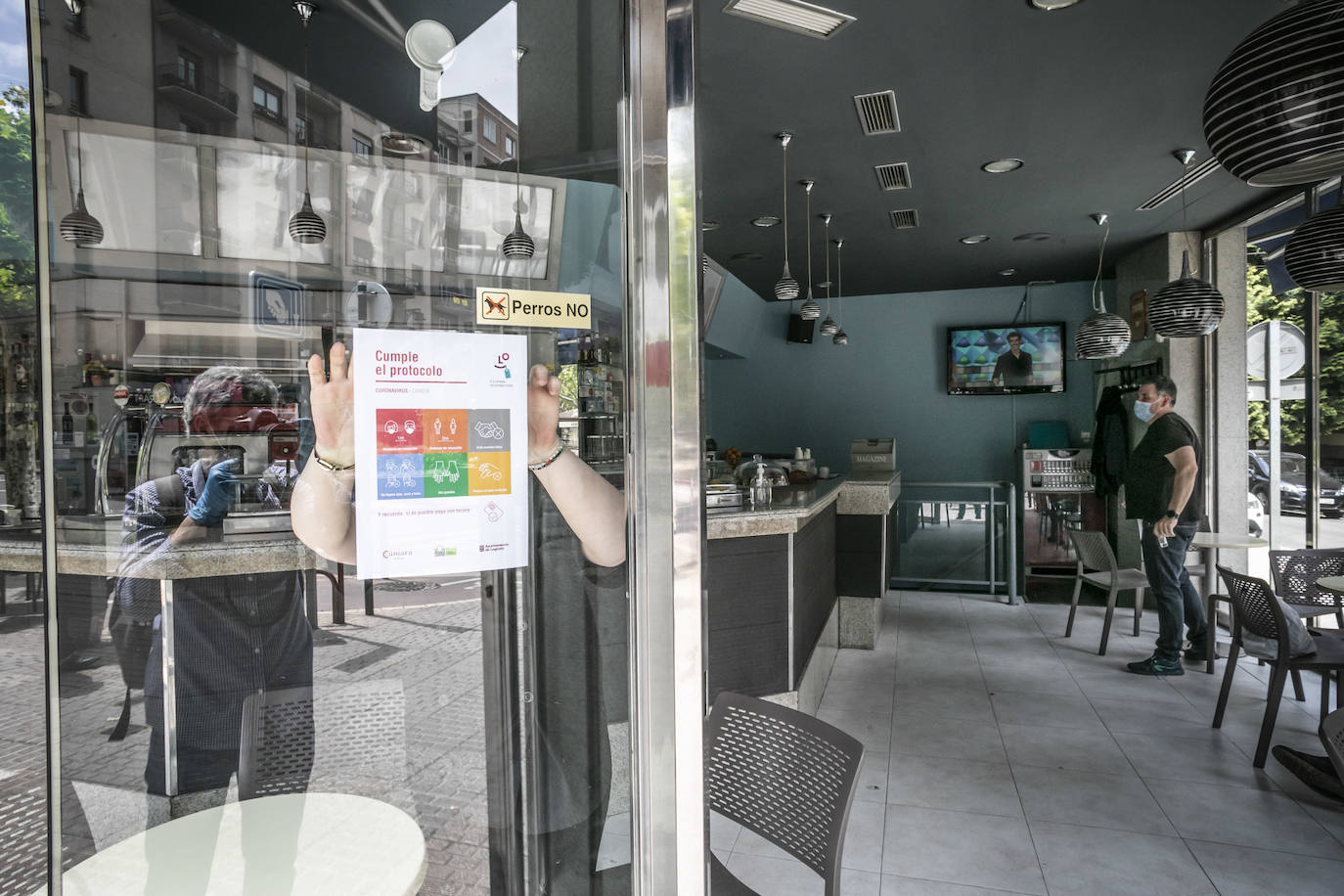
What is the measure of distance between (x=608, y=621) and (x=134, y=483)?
529 mm

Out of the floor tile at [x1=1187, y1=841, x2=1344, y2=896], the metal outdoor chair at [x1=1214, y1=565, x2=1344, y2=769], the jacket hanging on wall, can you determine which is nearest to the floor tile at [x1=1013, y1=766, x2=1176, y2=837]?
the floor tile at [x1=1187, y1=841, x2=1344, y2=896]

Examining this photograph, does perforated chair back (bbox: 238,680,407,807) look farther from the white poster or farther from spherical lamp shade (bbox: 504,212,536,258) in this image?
spherical lamp shade (bbox: 504,212,536,258)

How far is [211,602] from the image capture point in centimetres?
83

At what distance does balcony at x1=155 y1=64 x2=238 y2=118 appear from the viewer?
2.61 ft

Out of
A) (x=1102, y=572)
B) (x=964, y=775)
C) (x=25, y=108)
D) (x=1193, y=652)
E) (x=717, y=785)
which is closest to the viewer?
(x=25, y=108)

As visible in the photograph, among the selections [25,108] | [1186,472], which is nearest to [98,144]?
[25,108]

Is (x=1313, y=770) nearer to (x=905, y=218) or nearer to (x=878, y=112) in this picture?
(x=878, y=112)

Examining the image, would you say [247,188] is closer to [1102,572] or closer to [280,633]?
[280,633]

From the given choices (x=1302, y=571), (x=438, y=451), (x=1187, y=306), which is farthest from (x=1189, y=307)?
(x=438, y=451)

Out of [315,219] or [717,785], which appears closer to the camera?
[315,219]

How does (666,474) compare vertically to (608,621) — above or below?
above

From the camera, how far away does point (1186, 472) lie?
4438mm

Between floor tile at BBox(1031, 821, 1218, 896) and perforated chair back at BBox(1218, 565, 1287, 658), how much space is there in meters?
1.02

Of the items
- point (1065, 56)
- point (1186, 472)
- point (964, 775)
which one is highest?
point (1065, 56)
